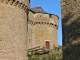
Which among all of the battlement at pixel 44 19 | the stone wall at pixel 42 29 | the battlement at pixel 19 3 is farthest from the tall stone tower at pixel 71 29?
the battlement at pixel 44 19

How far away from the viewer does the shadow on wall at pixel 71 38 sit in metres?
10.0

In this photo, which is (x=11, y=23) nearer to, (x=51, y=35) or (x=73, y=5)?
(x=73, y=5)

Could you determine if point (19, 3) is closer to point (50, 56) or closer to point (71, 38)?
point (71, 38)

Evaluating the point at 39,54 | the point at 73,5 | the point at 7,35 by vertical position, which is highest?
the point at 73,5

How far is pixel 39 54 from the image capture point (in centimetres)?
2133

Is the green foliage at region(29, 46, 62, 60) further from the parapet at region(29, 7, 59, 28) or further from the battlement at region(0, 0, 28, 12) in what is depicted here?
the battlement at region(0, 0, 28, 12)

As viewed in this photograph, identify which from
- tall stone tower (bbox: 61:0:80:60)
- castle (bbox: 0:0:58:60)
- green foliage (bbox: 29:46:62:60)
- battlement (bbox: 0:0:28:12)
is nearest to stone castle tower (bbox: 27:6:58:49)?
green foliage (bbox: 29:46:62:60)

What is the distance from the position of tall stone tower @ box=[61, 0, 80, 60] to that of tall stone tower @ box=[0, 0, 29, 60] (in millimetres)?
4287

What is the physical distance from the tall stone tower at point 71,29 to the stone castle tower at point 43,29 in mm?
13388

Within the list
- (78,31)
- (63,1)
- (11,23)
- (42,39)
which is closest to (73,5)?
(63,1)

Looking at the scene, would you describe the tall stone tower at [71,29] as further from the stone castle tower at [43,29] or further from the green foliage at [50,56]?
the stone castle tower at [43,29]

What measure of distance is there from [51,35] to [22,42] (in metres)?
11.1

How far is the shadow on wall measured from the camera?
1004cm

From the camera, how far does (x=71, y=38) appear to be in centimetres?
1030
